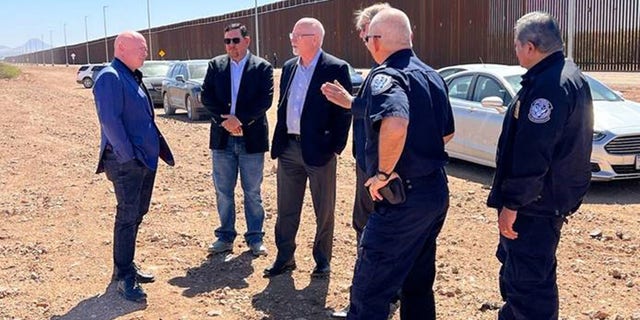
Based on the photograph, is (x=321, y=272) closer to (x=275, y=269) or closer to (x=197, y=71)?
(x=275, y=269)

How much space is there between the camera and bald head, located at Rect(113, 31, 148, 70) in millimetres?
4879

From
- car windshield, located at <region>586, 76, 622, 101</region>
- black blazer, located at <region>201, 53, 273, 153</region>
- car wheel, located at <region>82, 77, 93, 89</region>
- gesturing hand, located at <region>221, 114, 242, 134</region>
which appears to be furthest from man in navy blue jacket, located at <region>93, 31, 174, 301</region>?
car wheel, located at <region>82, 77, 93, 89</region>

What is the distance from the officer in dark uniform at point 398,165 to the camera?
11.2ft

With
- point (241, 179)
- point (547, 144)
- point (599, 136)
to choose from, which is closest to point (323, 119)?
point (241, 179)

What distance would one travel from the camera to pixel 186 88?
1848 centimetres

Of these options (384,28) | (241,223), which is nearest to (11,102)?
(241,223)

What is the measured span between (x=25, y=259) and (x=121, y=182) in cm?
182

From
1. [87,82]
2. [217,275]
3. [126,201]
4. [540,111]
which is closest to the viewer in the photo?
[540,111]

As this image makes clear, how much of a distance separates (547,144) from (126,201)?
2895 millimetres

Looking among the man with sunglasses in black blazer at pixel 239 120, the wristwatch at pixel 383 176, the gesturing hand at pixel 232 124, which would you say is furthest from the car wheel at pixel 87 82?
the wristwatch at pixel 383 176

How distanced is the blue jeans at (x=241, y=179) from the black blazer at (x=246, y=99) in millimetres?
73

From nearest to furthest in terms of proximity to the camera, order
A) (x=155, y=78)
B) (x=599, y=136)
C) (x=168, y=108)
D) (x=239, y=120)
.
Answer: (x=239, y=120), (x=599, y=136), (x=168, y=108), (x=155, y=78)

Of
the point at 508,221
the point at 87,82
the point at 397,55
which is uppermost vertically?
the point at 397,55

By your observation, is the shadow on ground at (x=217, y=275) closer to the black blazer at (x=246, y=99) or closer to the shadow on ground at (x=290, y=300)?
the shadow on ground at (x=290, y=300)
